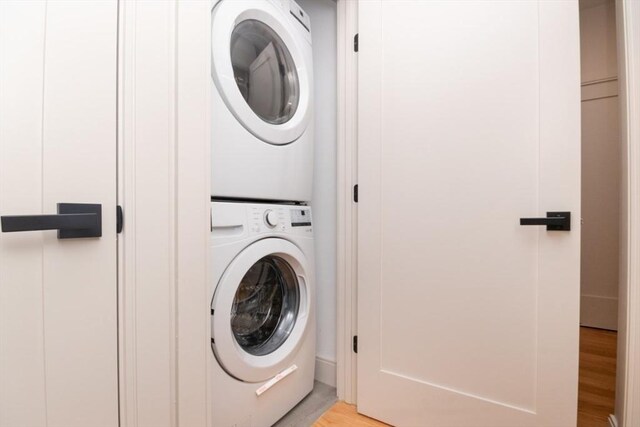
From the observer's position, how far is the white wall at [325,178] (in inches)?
55.4

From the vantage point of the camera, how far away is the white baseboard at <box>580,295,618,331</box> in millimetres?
1957

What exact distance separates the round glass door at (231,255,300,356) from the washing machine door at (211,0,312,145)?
0.52 meters

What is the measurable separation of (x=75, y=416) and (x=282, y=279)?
2.51 ft

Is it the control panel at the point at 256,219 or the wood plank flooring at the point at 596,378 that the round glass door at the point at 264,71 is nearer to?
the control panel at the point at 256,219

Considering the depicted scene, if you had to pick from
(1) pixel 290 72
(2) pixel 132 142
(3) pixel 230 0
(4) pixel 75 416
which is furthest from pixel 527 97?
(4) pixel 75 416

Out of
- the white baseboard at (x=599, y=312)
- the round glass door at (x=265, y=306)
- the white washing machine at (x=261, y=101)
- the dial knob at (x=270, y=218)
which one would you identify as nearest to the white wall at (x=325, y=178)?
the white washing machine at (x=261, y=101)

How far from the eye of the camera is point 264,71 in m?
1.15

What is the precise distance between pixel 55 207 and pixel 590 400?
6.43 feet

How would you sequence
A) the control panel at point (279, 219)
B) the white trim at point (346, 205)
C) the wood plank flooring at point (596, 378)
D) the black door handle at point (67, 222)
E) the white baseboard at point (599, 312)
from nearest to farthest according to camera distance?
the black door handle at point (67, 222) → the control panel at point (279, 219) → the wood plank flooring at point (596, 378) → the white trim at point (346, 205) → the white baseboard at point (599, 312)

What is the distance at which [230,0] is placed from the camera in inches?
36.6

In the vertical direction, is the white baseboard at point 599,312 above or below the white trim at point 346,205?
below

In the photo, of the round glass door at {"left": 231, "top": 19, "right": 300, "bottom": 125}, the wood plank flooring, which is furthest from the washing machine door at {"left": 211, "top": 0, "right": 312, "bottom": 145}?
the wood plank flooring

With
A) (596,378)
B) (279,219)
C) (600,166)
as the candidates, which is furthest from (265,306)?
(600,166)

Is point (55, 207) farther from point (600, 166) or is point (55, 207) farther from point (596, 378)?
point (600, 166)
